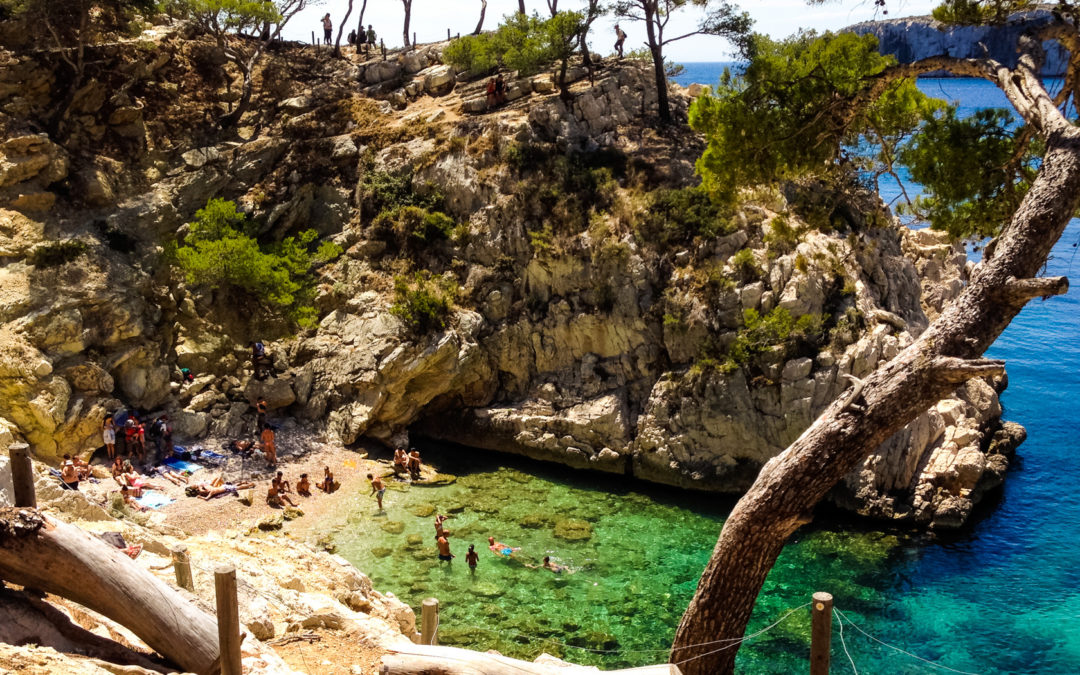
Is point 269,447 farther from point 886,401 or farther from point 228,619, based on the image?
point 886,401

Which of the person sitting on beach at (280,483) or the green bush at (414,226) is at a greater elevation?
the green bush at (414,226)

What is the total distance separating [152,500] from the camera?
2181 cm

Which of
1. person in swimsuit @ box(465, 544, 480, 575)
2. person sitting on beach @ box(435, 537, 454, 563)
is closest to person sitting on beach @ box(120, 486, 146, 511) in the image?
person sitting on beach @ box(435, 537, 454, 563)

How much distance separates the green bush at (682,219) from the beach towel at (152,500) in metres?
16.2

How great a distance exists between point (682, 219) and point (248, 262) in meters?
14.2

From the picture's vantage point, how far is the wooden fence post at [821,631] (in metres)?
7.86

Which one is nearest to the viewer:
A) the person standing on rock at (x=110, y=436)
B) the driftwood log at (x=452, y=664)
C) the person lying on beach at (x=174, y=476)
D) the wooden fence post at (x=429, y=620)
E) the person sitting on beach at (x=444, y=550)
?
the driftwood log at (x=452, y=664)

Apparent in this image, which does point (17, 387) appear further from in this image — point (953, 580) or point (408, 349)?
point (953, 580)

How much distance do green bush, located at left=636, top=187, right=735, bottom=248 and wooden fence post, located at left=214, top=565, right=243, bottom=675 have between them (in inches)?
839

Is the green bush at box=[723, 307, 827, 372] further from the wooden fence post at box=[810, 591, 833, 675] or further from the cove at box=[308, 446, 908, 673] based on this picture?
the wooden fence post at box=[810, 591, 833, 675]

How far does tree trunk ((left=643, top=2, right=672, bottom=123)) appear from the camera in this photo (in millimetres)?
31969

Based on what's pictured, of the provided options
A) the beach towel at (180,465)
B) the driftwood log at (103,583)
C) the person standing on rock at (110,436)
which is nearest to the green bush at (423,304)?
the beach towel at (180,465)

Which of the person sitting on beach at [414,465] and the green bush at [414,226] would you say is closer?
the person sitting on beach at [414,465]

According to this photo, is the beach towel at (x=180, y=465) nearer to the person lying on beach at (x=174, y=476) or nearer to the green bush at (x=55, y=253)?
the person lying on beach at (x=174, y=476)
